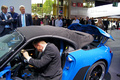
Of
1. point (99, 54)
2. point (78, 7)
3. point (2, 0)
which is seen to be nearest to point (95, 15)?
point (78, 7)

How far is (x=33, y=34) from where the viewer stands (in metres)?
1.90

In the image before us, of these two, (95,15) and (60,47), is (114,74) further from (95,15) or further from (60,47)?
(95,15)

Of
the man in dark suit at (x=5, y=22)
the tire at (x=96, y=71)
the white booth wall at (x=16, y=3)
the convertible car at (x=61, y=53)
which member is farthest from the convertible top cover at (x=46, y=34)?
the white booth wall at (x=16, y=3)

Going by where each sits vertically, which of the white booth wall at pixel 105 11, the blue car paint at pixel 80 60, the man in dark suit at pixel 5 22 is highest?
the white booth wall at pixel 105 11

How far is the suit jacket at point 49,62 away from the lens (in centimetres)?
175

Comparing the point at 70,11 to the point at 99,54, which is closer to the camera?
the point at 99,54

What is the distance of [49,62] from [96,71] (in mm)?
1286

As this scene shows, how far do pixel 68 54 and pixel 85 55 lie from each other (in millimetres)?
380

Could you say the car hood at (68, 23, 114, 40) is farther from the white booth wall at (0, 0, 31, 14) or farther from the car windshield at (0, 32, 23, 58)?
the white booth wall at (0, 0, 31, 14)

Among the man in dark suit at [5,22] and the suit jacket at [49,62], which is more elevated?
the man in dark suit at [5,22]

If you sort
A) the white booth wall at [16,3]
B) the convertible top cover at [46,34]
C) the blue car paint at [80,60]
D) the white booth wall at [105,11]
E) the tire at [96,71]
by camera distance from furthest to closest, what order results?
the white booth wall at [105,11]
the white booth wall at [16,3]
the tire at [96,71]
the blue car paint at [80,60]
the convertible top cover at [46,34]

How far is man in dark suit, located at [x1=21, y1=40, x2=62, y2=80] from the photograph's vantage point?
1.75 metres

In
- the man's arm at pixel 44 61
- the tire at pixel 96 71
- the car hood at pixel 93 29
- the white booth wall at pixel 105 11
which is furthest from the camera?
the white booth wall at pixel 105 11

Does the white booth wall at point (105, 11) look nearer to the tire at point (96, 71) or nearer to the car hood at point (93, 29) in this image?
the car hood at point (93, 29)
